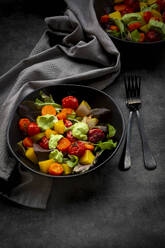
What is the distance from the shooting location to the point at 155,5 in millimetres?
2482

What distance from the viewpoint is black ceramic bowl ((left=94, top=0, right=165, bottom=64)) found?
2272 millimetres

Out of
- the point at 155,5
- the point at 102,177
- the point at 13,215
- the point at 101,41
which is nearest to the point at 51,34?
the point at 101,41

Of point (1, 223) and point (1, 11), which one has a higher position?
point (1, 11)

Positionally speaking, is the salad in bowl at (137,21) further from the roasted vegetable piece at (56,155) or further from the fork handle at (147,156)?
the roasted vegetable piece at (56,155)

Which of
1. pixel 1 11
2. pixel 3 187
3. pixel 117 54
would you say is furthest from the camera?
pixel 1 11

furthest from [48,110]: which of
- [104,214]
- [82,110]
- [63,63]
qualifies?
[104,214]

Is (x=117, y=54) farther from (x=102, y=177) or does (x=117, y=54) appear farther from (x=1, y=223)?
(x=1, y=223)

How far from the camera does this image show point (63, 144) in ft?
6.18

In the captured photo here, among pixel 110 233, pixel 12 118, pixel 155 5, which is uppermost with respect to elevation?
pixel 155 5

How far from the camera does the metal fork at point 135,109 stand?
199 cm

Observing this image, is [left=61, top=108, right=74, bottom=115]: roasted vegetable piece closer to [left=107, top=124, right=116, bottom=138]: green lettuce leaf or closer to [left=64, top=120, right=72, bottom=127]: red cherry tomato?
[left=64, top=120, right=72, bottom=127]: red cherry tomato

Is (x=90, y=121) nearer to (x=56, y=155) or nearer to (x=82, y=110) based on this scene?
(x=82, y=110)

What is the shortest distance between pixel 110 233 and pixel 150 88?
1.05 meters

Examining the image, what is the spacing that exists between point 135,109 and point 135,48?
432mm
